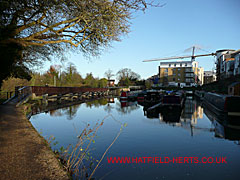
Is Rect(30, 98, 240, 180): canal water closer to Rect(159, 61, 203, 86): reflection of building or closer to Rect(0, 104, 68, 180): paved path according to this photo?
Rect(0, 104, 68, 180): paved path

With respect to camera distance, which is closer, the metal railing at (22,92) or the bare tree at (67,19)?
the bare tree at (67,19)

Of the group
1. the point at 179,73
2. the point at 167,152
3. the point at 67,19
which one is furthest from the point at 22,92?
the point at 179,73

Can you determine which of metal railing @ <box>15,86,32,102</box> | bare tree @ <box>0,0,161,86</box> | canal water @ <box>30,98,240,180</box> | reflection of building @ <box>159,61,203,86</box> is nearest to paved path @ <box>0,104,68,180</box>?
canal water @ <box>30,98,240,180</box>

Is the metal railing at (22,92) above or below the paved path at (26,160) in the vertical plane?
above

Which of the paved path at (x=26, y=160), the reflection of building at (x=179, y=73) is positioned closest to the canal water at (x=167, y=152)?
the paved path at (x=26, y=160)

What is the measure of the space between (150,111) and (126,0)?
47.4 feet

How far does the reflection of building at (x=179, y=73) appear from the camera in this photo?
79.1m

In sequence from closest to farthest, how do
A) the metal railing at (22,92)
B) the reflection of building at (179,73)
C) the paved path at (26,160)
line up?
the paved path at (26,160) → the metal railing at (22,92) → the reflection of building at (179,73)

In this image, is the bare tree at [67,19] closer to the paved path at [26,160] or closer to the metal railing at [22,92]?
the paved path at [26,160]

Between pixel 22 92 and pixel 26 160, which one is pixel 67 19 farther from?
pixel 22 92

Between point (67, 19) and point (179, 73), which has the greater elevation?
point (179, 73)

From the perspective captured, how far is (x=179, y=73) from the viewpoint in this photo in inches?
3174

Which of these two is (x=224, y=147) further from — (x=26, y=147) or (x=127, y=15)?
(x=26, y=147)

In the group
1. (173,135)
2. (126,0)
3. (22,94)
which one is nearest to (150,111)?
(173,135)
